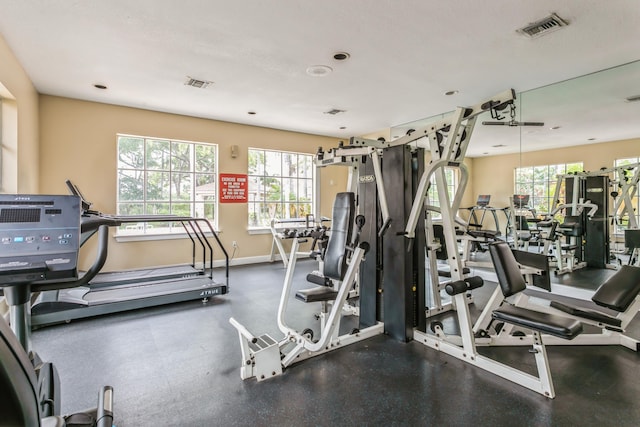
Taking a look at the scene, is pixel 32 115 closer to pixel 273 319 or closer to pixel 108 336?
pixel 108 336

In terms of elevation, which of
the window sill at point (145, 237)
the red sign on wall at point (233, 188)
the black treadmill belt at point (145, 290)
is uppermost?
A: the red sign on wall at point (233, 188)

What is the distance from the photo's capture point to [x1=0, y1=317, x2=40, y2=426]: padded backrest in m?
0.58

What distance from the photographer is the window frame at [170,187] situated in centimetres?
529

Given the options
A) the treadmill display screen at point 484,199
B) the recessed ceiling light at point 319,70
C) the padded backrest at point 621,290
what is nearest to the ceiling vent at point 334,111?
the recessed ceiling light at point 319,70

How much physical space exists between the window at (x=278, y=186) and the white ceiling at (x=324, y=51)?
5.68 feet

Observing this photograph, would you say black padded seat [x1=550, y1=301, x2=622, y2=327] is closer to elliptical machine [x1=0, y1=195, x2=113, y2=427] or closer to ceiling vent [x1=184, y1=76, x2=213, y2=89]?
elliptical machine [x1=0, y1=195, x2=113, y2=427]

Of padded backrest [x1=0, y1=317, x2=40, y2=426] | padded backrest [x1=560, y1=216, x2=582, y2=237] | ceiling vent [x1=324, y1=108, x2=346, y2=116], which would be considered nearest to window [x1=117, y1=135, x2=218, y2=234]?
ceiling vent [x1=324, y1=108, x2=346, y2=116]

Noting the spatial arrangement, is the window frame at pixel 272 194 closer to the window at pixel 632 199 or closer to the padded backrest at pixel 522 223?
the padded backrest at pixel 522 223

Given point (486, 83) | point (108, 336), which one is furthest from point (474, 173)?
point (108, 336)

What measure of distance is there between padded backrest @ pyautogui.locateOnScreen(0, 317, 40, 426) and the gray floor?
4.69 ft

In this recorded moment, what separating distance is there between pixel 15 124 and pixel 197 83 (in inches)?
79.9

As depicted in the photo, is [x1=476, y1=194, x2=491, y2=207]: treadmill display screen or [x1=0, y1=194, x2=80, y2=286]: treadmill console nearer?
[x1=0, y1=194, x2=80, y2=286]: treadmill console

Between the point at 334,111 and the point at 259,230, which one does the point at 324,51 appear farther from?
the point at 259,230

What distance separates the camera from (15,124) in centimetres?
363
